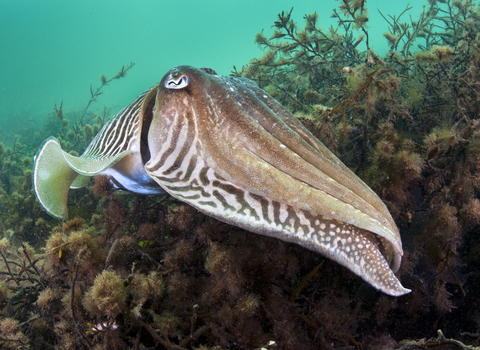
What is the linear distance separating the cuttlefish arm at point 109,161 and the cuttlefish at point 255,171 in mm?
18

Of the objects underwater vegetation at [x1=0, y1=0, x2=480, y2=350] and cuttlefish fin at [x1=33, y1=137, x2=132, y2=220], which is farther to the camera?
cuttlefish fin at [x1=33, y1=137, x2=132, y2=220]

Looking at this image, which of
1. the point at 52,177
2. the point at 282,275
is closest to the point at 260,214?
the point at 282,275

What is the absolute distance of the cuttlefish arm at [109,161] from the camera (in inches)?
85.0

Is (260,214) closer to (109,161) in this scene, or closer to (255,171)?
(255,171)

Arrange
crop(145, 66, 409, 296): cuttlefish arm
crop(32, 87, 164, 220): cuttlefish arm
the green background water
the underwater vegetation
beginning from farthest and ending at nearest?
the green background water → crop(32, 87, 164, 220): cuttlefish arm → the underwater vegetation → crop(145, 66, 409, 296): cuttlefish arm

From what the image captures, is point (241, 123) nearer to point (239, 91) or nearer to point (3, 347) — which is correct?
point (239, 91)

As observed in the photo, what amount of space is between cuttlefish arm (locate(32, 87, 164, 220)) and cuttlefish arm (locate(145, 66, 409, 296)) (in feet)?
0.97

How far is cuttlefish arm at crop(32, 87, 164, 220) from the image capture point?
2.16m

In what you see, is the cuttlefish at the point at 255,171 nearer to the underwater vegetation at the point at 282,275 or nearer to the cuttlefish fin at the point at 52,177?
the cuttlefish fin at the point at 52,177

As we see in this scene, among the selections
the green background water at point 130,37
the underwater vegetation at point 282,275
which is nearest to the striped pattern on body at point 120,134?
the underwater vegetation at point 282,275

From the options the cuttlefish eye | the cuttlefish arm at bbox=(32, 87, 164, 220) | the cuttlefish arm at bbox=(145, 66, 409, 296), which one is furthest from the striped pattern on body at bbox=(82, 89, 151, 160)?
the cuttlefish eye

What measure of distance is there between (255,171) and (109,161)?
126 cm

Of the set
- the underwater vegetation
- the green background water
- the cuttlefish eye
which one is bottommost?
the underwater vegetation

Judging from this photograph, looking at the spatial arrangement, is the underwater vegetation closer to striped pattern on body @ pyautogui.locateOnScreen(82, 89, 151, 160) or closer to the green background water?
striped pattern on body @ pyautogui.locateOnScreen(82, 89, 151, 160)
